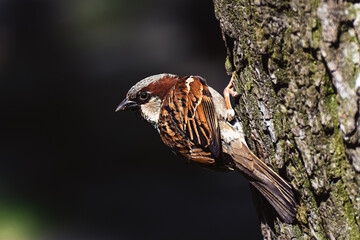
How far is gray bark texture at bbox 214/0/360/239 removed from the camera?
1.68 metres

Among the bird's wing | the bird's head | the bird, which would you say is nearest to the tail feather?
the bird

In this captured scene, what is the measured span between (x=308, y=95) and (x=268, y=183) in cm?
56

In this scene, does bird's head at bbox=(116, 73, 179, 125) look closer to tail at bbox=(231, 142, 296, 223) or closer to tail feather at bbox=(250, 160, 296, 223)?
tail at bbox=(231, 142, 296, 223)

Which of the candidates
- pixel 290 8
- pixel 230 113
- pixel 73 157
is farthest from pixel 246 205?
pixel 290 8

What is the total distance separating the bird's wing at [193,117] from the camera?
2475mm

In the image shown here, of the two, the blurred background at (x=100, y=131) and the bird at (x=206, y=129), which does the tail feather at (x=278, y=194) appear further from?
the blurred background at (x=100, y=131)

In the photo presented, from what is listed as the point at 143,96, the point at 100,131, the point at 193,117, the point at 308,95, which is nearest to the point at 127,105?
the point at 143,96

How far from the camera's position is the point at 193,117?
2553 millimetres

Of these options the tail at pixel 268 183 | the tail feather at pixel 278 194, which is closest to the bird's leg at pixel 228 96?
the tail at pixel 268 183

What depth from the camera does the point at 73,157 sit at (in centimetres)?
603

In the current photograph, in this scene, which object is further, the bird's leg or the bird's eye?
the bird's eye

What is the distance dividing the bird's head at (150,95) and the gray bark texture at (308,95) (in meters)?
0.82

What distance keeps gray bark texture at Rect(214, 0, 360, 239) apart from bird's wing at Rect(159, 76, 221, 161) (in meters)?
0.36

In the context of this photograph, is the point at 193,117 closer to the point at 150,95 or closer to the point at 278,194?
the point at 150,95
